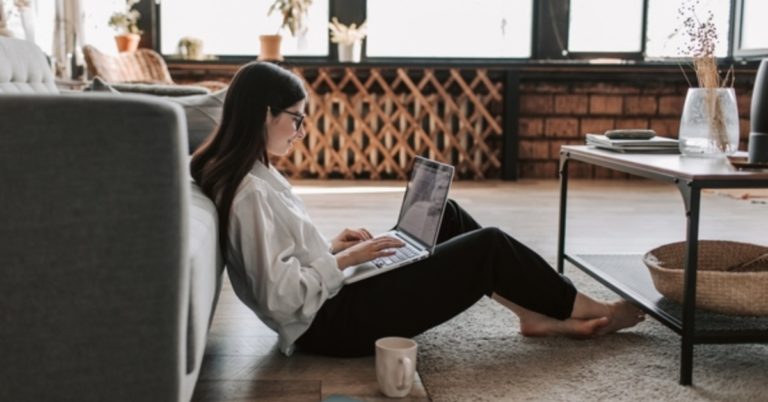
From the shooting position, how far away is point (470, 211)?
3443 mm

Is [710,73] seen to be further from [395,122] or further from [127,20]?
[127,20]

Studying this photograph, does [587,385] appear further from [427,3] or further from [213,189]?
[427,3]

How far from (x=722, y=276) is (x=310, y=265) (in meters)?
0.76

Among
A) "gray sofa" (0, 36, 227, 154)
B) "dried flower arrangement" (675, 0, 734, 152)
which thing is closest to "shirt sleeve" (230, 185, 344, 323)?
"gray sofa" (0, 36, 227, 154)

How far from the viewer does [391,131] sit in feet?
15.4

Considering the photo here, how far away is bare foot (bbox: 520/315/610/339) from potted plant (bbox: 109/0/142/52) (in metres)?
3.54

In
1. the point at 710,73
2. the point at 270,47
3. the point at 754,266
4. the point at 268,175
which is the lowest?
the point at 754,266

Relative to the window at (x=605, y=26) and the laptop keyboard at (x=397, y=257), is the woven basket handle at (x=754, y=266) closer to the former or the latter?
the laptop keyboard at (x=397, y=257)

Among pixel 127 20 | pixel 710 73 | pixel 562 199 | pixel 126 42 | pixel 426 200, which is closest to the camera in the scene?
pixel 426 200

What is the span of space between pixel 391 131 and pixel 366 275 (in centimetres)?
337

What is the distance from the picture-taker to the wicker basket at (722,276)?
1.41 meters

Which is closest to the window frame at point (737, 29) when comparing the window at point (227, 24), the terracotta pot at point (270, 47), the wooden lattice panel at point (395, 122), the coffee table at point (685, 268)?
the wooden lattice panel at point (395, 122)

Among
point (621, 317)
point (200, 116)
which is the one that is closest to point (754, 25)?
point (621, 317)

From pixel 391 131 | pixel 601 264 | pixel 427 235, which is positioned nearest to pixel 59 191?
pixel 427 235
